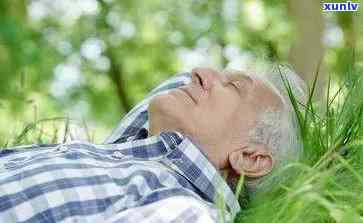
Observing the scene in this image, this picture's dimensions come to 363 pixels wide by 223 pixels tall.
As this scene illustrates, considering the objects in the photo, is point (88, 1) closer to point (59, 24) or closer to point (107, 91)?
point (59, 24)

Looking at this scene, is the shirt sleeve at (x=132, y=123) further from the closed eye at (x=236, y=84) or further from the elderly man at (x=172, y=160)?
the closed eye at (x=236, y=84)

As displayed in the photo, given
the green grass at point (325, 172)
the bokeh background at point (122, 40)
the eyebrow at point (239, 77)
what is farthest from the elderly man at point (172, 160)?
the bokeh background at point (122, 40)

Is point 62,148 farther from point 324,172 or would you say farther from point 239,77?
point 324,172

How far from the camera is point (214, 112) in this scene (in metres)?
3.13

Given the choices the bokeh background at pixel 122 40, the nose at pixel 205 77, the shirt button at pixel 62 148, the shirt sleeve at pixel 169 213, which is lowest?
the bokeh background at pixel 122 40

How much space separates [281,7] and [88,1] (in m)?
2.83

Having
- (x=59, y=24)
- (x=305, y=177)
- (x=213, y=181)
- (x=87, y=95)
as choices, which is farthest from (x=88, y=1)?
(x=305, y=177)

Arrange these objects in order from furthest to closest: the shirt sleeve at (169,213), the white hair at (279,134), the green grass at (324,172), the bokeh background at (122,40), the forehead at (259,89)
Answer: the bokeh background at (122,40)
the forehead at (259,89)
the white hair at (279,134)
the shirt sleeve at (169,213)
the green grass at (324,172)

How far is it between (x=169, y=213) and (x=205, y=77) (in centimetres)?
87

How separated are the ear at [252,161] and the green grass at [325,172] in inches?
6.9

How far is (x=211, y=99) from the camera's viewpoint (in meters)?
3.17

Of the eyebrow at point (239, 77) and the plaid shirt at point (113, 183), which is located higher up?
the eyebrow at point (239, 77)

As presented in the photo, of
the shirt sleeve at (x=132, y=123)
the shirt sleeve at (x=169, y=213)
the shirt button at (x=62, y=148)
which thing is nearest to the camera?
the shirt sleeve at (x=169, y=213)

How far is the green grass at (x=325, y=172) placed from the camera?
212 cm
